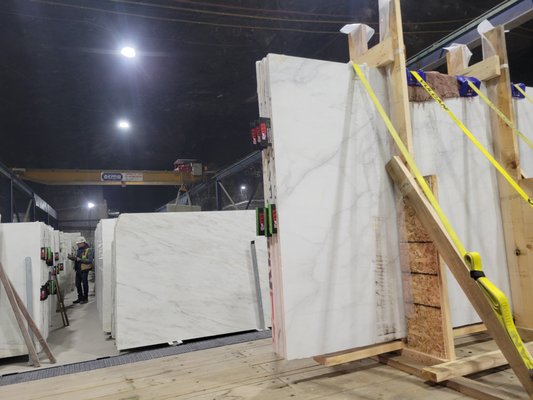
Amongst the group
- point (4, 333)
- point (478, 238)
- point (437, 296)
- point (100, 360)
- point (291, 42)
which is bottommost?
point (100, 360)

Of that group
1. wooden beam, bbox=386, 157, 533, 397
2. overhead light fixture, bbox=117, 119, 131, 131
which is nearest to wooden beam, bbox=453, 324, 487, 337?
wooden beam, bbox=386, 157, 533, 397

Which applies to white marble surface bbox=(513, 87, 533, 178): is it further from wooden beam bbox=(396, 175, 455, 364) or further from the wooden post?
wooden beam bbox=(396, 175, 455, 364)

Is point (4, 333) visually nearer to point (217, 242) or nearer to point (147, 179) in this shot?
point (217, 242)

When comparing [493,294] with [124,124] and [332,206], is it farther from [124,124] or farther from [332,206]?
[124,124]

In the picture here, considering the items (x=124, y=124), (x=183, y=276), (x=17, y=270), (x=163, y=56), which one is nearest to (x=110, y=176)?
(x=124, y=124)

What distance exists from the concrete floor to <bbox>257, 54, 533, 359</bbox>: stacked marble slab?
2.18 meters

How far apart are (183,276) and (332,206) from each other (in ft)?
6.30

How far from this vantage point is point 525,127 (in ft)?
9.45

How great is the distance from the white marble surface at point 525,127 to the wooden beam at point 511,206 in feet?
1.10

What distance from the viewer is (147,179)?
38.7 feet

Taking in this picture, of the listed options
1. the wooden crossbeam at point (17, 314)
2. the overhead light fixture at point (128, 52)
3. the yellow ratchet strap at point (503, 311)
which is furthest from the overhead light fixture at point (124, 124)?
the yellow ratchet strap at point (503, 311)

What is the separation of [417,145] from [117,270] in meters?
2.66

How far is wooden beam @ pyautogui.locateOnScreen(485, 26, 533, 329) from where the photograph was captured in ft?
8.15

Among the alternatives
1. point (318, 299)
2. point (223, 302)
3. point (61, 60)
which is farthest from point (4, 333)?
point (61, 60)
